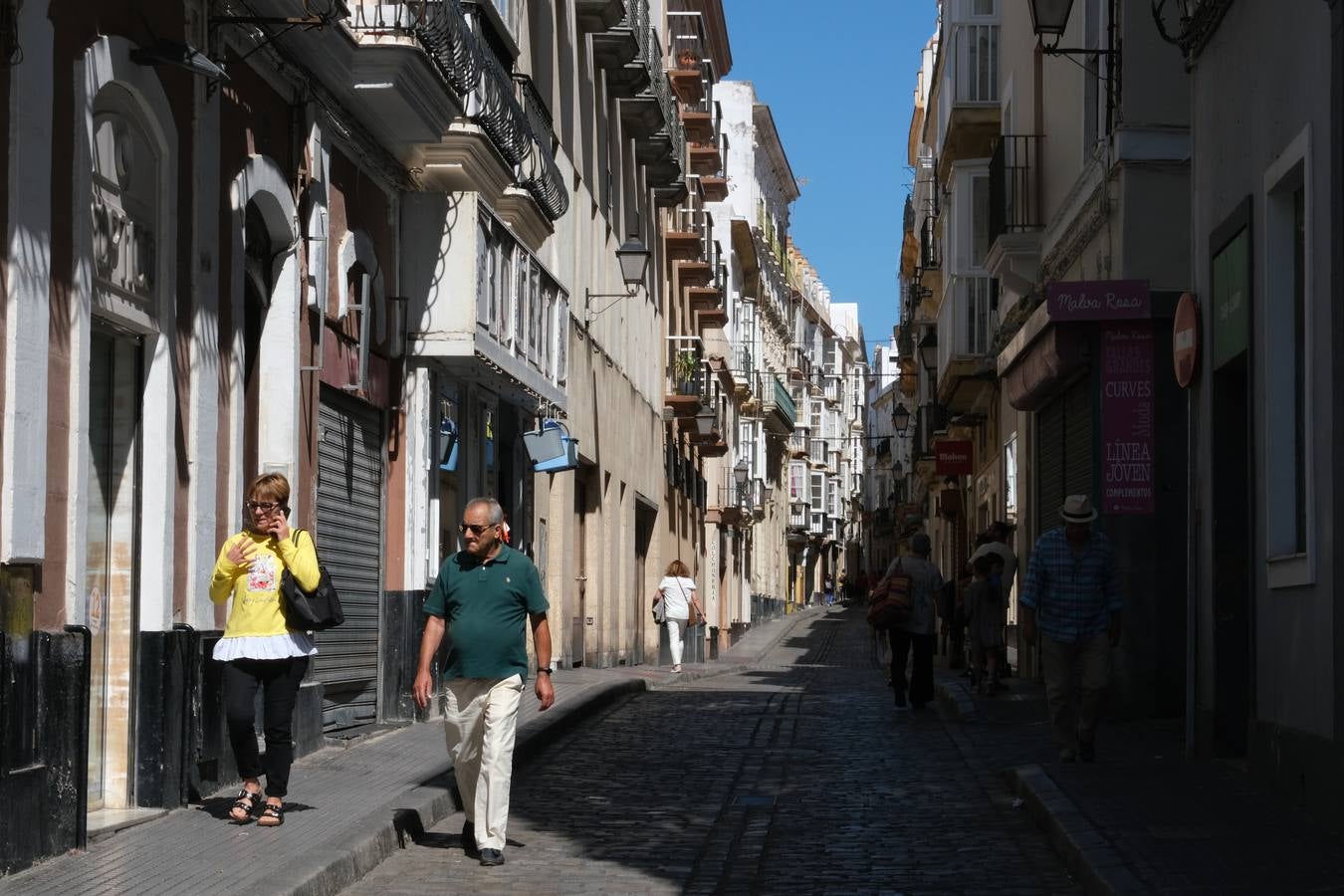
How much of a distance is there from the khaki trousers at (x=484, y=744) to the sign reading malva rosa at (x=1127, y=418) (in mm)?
8112

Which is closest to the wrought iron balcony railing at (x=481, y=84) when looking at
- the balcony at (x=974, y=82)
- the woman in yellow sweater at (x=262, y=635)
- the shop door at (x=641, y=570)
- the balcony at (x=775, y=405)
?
the woman in yellow sweater at (x=262, y=635)

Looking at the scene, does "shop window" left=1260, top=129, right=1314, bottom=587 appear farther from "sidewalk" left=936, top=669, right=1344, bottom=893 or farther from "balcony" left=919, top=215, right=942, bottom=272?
"balcony" left=919, top=215, right=942, bottom=272

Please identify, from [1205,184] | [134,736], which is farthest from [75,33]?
[1205,184]

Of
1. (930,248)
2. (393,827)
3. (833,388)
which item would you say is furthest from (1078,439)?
(833,388)

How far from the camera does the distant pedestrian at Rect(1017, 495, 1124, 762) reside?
13578mm

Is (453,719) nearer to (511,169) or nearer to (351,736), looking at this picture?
(351,736)

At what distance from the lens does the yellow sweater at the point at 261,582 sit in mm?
10516

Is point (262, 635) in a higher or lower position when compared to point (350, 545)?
lower

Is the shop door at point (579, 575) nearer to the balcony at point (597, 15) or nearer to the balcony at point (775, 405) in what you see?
the balcony at point (597, 15)

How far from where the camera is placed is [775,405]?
7038 centimetres

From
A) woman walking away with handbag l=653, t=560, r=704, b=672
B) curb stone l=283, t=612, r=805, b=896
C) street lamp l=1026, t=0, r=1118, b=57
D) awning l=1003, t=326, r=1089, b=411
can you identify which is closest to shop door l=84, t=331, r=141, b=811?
curb stone l=283, t=612, r=805, b=896

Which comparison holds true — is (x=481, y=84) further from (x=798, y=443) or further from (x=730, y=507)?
(x=798, y=443)

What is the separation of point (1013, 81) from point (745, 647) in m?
25.9

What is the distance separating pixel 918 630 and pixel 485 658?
10667 millimetres
